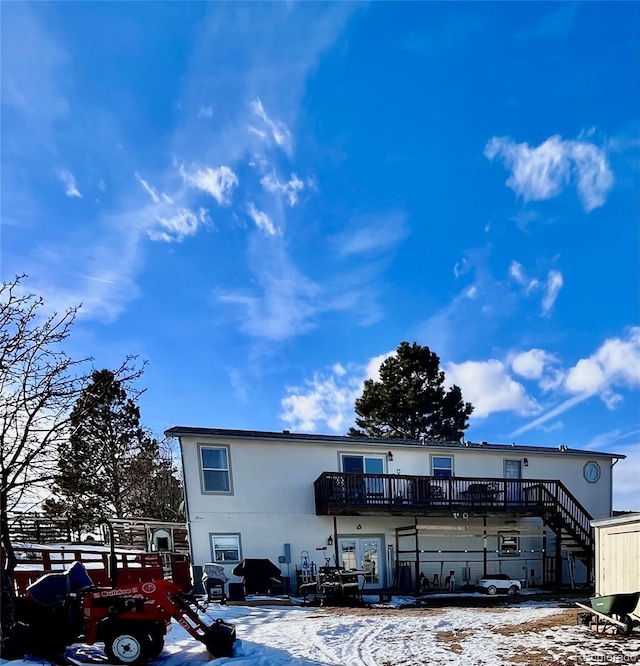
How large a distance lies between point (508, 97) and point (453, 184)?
2.15 metres

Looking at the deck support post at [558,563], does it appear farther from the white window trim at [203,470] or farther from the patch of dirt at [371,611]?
the white window trim at [203,470]

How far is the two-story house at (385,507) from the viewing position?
16.3m

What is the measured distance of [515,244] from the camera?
13664 millimetres

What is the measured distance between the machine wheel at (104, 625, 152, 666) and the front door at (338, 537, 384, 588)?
456 inches

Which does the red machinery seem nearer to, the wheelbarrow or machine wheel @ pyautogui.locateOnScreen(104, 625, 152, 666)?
machine wheel @ pyautogui.locateOnScreen(104, 625, 152, 666)

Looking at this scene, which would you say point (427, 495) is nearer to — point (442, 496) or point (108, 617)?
point (442, 496)

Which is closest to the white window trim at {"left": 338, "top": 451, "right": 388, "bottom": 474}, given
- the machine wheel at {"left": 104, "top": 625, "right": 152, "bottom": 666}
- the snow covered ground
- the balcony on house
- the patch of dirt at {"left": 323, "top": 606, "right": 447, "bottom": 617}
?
the balcony on house

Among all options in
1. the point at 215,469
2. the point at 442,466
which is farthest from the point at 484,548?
the point at 215,469

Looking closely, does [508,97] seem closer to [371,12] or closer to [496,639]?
[371,12]

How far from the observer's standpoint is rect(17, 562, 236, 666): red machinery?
665cm

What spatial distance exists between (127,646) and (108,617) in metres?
0.45

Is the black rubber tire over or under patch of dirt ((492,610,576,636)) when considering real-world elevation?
over

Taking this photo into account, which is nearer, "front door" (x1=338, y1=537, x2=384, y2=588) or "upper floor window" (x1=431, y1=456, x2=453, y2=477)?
"front door" (x1=338, y1=537, x2=384, y2=588)

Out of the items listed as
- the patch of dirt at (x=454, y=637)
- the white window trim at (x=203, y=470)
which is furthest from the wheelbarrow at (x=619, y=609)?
the white window trim at (x=203, y=470)
